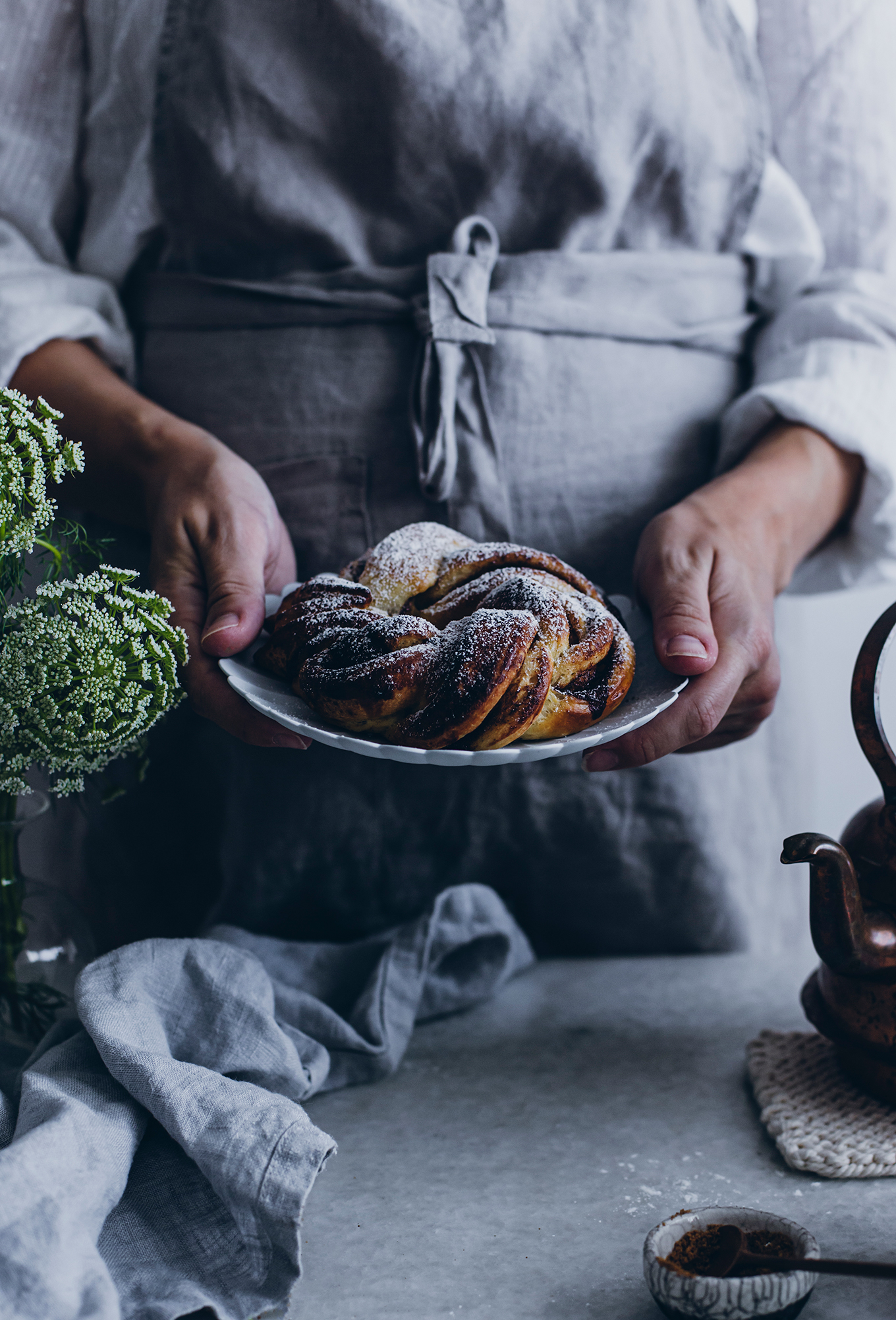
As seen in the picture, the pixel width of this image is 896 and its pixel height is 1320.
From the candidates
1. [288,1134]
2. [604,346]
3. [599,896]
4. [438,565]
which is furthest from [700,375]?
[288,1134]

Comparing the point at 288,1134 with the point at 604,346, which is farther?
the point at 604,346

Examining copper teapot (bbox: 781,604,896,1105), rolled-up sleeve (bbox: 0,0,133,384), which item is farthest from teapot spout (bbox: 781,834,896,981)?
rolled-up sleeve (bbox: 0,0,133,384)

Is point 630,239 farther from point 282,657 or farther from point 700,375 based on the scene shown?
point 282,657

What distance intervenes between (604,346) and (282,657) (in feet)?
1.52

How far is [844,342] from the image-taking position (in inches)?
38.8

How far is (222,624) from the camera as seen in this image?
74 cm

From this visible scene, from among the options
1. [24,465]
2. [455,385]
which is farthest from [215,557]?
[455,385]

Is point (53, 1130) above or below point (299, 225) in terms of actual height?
below

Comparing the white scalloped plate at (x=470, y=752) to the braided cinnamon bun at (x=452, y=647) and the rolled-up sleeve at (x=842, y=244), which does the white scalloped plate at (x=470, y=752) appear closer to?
the braided cinnamon bun at (x=452, y=647)

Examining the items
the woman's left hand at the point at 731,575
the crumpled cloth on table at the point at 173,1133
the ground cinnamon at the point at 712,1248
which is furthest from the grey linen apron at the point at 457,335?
the ground cinnamon at the point at 712,1248

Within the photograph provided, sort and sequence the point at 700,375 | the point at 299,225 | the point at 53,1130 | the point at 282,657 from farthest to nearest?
the point at 700,375
the point at 299,225
the point at 282,657
the point at 53,1130

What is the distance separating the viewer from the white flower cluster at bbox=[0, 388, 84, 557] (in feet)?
2.10

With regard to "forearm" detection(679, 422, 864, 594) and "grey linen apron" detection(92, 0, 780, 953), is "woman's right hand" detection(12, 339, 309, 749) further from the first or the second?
"forearm" detection(679, 422, 864, 594)

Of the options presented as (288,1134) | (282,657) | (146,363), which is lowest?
(288,1134)
